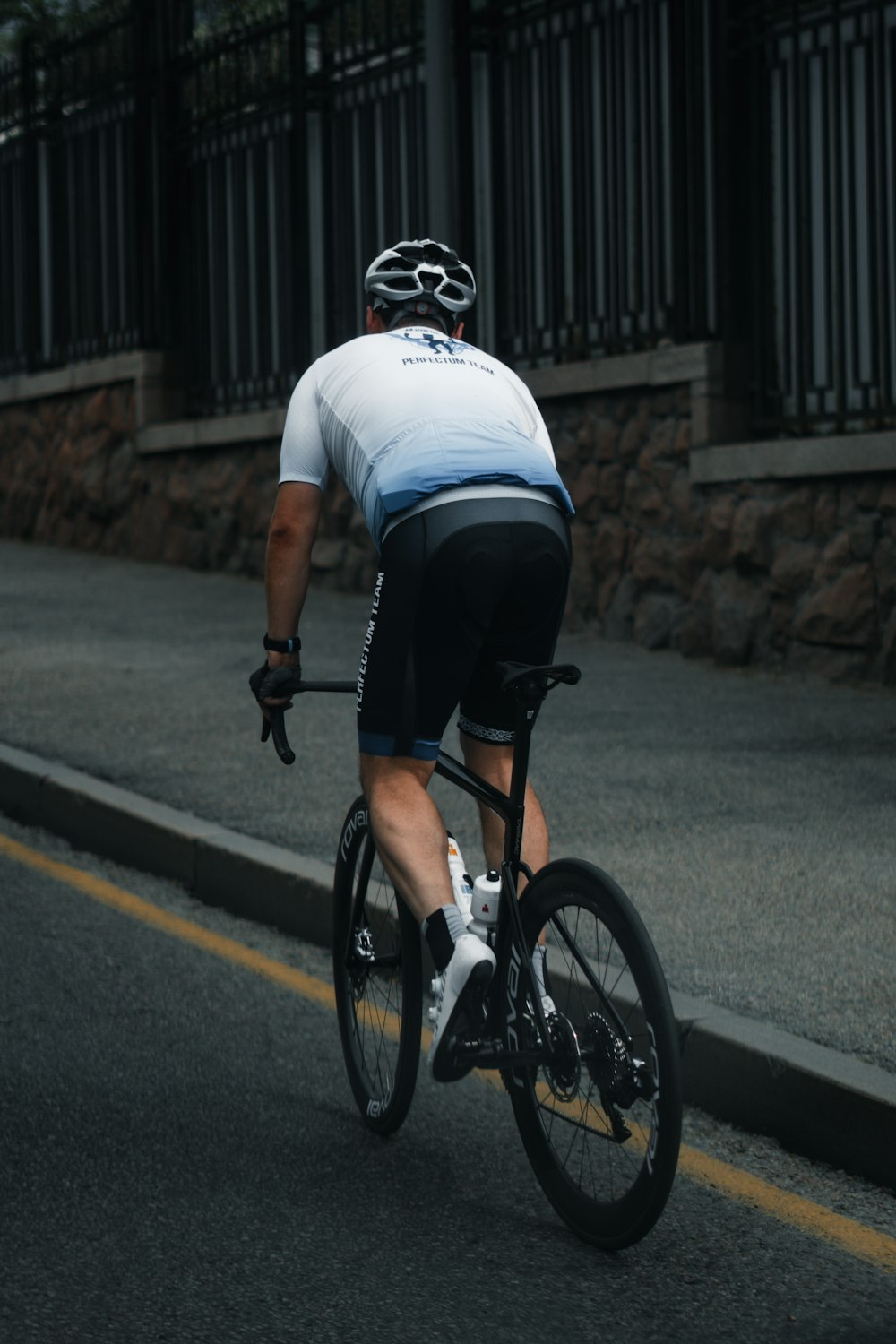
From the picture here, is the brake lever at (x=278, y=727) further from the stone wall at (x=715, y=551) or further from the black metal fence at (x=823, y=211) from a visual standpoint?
the black metal fence at (x=823, y=211)

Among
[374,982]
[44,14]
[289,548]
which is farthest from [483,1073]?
[44,14]

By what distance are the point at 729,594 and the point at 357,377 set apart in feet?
22.1

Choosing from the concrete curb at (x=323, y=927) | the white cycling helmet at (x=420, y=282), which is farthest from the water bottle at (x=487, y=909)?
the white cycling helmet at (x=420, y=282)

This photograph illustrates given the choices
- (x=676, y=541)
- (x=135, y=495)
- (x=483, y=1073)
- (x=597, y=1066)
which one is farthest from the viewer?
(x=135, y=495)

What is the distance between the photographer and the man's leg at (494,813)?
3.98 meters

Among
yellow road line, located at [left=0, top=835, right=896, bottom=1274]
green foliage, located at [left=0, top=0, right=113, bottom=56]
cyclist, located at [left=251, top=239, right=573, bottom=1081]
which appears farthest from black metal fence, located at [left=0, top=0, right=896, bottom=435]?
cyclist, located at [left=251, top=239, right=573, bottom=1081]

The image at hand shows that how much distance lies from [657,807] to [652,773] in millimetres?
664

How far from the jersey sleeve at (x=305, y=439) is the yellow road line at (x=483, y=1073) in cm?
124

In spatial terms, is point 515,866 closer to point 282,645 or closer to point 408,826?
point 408,826

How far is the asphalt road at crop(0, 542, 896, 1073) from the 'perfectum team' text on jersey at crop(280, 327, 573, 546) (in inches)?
61.5

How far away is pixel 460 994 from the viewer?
12.2 feet

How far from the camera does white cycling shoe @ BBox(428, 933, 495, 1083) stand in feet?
12.2

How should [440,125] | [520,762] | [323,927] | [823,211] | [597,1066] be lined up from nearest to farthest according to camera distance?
[597,1066] < [520,762] < [323,927] < [440,125] < [823,211]

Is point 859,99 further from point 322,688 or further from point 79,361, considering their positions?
point 79,361
